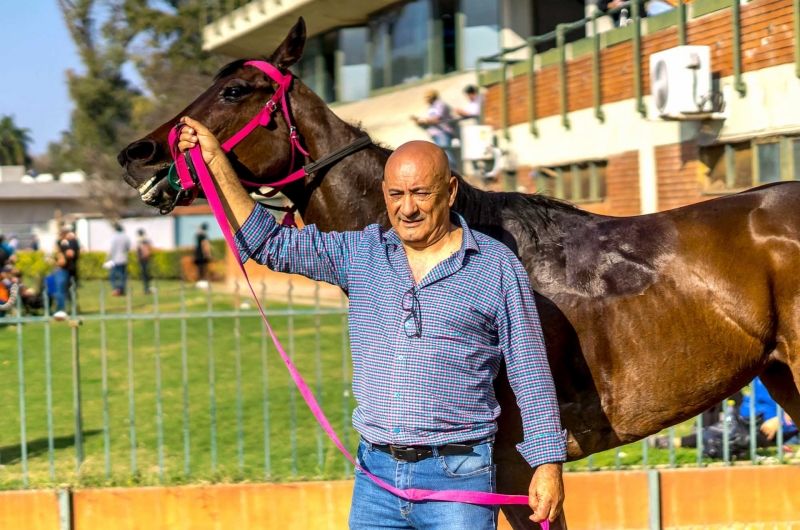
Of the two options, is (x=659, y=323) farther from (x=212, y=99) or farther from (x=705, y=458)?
(x=705, y=458)

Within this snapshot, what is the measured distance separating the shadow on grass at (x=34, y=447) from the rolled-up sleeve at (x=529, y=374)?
588 centimetres

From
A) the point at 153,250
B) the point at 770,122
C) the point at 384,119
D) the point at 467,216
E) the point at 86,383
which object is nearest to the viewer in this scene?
the point at 467,216

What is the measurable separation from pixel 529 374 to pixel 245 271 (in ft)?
3.35

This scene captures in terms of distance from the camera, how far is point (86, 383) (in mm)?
11531

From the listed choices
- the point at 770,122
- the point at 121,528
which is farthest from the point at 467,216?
the point at 770,122

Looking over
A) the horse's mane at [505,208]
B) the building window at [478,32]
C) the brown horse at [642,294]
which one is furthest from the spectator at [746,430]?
the building window at [478,32]

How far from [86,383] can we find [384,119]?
1093 centimetres

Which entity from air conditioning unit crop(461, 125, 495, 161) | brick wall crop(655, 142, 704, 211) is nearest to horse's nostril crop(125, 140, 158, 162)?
brick wall crop(655, 142, 704, 211)

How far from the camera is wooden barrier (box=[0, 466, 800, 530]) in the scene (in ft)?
18.5

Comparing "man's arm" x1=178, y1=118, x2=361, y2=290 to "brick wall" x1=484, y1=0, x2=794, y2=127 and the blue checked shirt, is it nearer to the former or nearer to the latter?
the blue checked shirt

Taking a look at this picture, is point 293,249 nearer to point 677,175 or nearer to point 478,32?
point 677,175

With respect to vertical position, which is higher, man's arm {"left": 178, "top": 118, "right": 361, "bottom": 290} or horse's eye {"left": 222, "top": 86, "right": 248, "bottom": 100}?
horse's eye {"left": 222, "top": 86, "right": 248, "bottom": 100}

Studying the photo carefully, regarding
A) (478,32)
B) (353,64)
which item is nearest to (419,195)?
(478,32)

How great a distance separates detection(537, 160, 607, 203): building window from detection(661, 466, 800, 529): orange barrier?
818 cm
